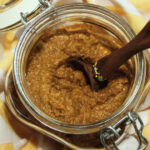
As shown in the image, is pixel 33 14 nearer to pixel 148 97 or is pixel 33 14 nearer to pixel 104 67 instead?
pixel 104 67

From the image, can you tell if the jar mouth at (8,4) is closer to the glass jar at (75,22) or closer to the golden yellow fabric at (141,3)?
the glass jar at (75,22)

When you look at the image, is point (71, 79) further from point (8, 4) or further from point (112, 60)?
point (8, 4)

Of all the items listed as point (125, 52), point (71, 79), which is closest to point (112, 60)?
point (125, 52)

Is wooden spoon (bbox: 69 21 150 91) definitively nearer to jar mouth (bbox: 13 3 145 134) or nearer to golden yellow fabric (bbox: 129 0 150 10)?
jar mouth (bbox: 13 3 145 134)

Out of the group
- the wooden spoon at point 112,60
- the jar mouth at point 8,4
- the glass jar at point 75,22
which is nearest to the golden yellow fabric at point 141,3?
the glass jar at point 75,22

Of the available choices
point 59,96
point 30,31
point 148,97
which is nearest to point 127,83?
point 148,97

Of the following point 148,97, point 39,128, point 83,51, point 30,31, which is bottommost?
point 148,97
